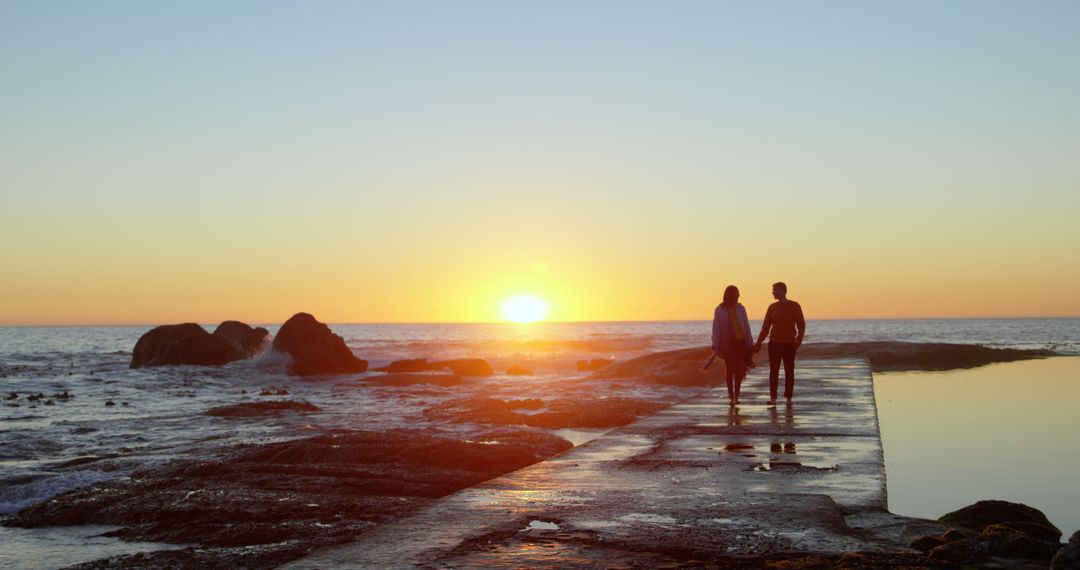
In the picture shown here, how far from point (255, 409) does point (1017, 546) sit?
15053mm

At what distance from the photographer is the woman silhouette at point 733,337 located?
14.0 meters

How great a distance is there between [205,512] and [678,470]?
3.86m

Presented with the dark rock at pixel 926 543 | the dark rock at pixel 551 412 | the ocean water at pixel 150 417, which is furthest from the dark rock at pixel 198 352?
the dark rock at pixel 926 543

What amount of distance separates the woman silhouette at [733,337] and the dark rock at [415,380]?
48.8ft

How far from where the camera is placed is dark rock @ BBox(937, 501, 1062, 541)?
639 centimetres

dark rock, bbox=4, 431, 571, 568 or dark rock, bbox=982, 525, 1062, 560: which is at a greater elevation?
dark rock, bbox=982, 525, 1062, 560

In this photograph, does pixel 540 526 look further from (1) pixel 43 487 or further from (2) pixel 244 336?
(2) pixel 244 336

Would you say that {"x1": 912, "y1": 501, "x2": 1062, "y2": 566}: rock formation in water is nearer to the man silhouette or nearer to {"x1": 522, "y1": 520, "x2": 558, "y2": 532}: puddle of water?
{"x1": 522, "y1": 520, "x2": 558, "y2": 532}: puddle of water

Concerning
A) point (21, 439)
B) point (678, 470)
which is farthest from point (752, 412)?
point (21, 439)

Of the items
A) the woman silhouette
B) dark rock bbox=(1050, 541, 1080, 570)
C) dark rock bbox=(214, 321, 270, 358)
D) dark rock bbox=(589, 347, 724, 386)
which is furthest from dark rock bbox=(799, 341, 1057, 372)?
dark rock bbox=(1050, 541, 1080, 570)

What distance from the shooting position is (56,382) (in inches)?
1119

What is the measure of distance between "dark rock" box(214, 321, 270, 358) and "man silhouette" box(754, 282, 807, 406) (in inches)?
1166

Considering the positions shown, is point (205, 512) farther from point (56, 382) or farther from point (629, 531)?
point (56, 382)

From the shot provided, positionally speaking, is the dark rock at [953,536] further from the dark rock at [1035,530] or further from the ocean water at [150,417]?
the ocean water at [150,417]
